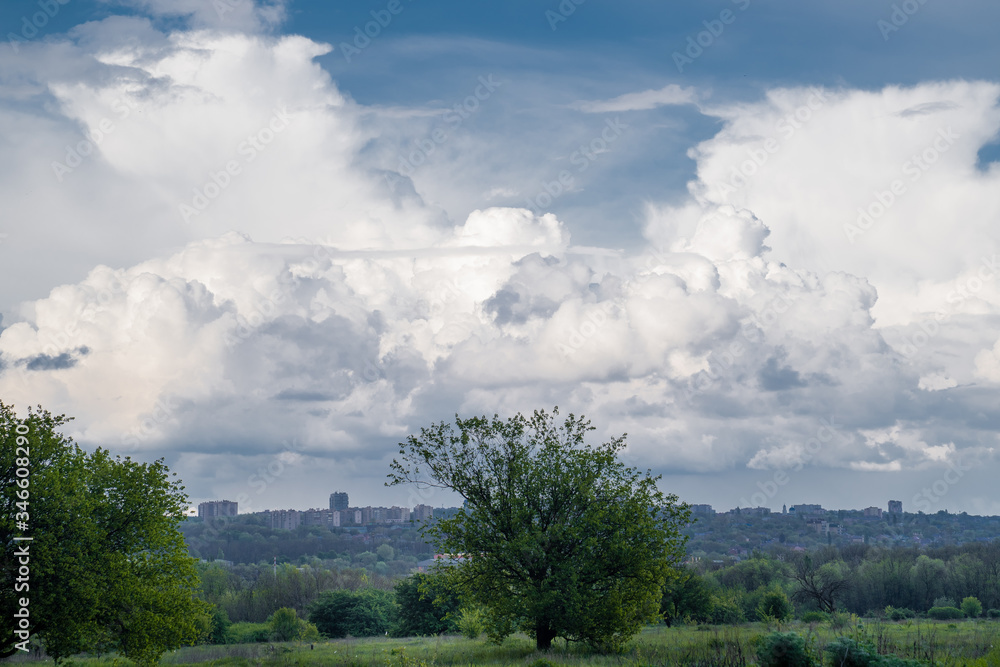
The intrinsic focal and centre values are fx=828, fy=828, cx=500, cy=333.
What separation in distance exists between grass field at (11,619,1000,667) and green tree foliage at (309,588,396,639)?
1490 inches

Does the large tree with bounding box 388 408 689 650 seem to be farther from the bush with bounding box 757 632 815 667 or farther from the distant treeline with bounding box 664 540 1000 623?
the distant treeline with bounding box 664 540 1000 623

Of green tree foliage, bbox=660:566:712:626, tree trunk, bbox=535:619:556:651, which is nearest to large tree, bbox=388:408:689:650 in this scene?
tree trunk, bbox=535:619:556:651

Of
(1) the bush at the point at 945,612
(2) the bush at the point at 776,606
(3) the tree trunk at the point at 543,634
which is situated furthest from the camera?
(1) the bush at the point at 945,612

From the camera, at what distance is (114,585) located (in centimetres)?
3862

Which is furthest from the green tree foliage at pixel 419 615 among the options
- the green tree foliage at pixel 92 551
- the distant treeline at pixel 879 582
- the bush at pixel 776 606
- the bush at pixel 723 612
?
the green tree foliage at pixel 92 551

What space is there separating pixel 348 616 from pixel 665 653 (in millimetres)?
69570

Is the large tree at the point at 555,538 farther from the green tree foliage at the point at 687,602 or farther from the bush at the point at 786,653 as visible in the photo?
the green tree foliage at the point at 687,602

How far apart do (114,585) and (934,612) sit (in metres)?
100

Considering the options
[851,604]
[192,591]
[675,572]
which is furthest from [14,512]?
[851,604]

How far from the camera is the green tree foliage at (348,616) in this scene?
310 feet

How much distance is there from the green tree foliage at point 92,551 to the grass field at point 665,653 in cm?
456

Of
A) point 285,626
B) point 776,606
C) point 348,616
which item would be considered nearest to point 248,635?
point 285,626

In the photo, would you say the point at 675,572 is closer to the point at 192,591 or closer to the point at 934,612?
the point at 192,591

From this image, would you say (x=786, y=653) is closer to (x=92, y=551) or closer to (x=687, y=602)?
(x=92, y=551)
